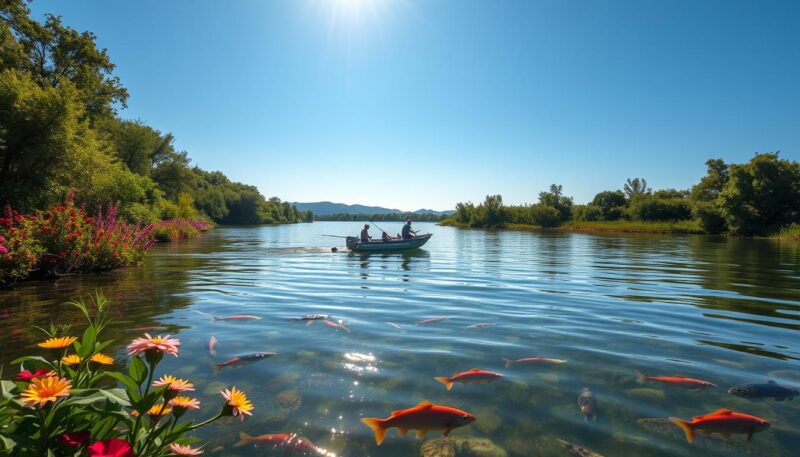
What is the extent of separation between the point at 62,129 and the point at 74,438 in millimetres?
21606

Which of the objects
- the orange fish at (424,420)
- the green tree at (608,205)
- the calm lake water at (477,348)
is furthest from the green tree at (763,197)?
the orange fish at (424,420)

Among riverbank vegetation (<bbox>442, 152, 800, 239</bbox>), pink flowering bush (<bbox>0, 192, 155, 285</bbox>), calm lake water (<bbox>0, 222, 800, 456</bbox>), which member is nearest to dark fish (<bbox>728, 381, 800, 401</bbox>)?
calm lake water (<bbox>0, 222, 800, 456</bbox>)

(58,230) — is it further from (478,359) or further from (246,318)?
(478,359)

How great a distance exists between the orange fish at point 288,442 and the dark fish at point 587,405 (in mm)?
2832

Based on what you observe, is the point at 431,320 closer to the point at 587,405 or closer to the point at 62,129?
the point at 587,405

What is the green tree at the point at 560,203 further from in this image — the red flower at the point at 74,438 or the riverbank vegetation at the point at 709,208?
the red flower at the point at 74,438

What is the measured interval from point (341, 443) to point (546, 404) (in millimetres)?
2468

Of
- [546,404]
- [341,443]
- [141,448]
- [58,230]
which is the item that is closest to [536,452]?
[546,404]

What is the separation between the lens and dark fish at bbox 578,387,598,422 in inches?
178

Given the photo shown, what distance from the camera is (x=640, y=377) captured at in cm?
559

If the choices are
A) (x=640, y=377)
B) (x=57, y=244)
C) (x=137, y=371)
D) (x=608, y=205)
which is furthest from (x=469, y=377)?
(x=608, y=205)

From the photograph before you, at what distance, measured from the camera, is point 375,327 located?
8.20 meters

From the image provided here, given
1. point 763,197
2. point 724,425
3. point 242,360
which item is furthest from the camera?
point 763,197

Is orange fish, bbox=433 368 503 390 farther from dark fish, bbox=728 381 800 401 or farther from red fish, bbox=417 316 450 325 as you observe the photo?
red fish, bbox=417 316 450 325
